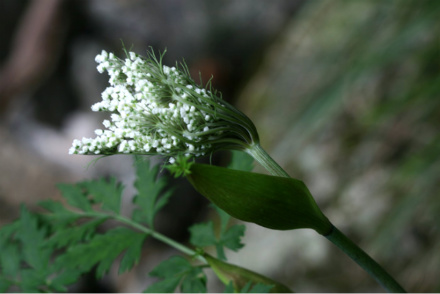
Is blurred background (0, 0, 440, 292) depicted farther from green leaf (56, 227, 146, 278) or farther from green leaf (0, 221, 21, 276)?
green leaf (0, 221, 21, 276)

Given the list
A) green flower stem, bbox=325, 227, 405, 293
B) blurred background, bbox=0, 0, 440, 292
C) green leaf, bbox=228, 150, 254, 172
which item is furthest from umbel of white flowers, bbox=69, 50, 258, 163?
blurred background, bbox=0, 0, 440, 292

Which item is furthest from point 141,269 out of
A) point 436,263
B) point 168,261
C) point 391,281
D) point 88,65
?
point 391,281

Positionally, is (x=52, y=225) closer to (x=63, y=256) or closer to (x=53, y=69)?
(x=63, y=256)

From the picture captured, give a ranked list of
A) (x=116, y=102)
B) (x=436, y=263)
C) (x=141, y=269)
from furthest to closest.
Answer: (x=141, y=269) → (x=436, y=263) → (x=116, y=102)

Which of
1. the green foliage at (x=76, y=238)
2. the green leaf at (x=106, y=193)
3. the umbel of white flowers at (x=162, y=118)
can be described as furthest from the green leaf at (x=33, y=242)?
the umbel of white flowers at (x=162, y=118)

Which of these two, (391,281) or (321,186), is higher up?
(391,281)

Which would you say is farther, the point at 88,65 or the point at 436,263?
the point at 88,65
